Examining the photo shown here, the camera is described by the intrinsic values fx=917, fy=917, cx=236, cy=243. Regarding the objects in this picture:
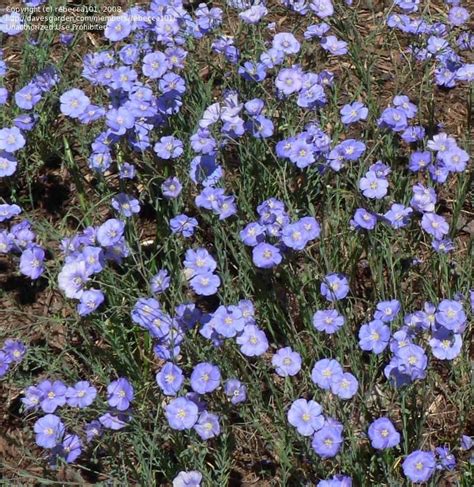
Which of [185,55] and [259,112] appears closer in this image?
[259,112]

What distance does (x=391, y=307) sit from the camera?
2.92 m

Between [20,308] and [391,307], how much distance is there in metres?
1.43

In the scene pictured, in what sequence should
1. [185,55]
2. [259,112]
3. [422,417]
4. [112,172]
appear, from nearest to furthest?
[422,417]
[259,112]
[185,55]
[112,172]

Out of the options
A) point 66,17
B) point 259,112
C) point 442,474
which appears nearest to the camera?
point 442,474

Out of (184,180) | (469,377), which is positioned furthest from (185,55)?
(469,377)

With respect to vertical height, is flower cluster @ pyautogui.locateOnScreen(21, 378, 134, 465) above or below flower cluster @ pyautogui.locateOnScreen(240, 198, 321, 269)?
below

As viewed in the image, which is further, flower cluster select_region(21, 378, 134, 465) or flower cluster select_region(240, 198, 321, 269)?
flower cluster select_region(240, 198, 321, 269)

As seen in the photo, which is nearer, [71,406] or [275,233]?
[71,406]

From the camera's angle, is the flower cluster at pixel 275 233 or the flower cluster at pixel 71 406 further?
the flower cluster at pixel 275 233

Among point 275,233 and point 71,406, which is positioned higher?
point 275,233

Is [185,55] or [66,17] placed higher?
[185,55]

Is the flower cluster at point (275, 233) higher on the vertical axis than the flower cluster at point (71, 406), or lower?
higher

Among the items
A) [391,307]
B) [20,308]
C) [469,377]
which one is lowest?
[20,308]

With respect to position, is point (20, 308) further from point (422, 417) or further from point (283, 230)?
point (422, 417)
